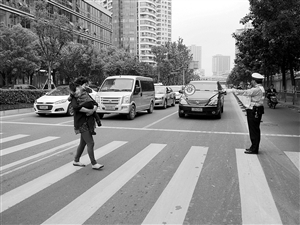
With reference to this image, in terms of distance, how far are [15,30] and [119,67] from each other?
17.1 meters

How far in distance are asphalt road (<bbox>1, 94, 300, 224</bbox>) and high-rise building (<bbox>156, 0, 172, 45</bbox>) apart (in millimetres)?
149118

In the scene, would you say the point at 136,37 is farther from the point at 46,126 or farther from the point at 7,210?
the point at 7,210

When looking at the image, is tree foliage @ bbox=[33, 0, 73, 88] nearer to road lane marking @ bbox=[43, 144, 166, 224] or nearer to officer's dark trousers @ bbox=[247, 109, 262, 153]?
road lane marking @ bbox=[43, 144, 166, 224]

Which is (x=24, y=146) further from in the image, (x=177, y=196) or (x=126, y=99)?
(x=126, y=99)

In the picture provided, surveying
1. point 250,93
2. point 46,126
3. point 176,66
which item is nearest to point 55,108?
point 46,126

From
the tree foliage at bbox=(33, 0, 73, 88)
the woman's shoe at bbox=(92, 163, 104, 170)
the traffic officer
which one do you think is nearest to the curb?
the tree foliage at bbox=(33, 0, 73, 88)

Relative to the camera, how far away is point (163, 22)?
6132 inches

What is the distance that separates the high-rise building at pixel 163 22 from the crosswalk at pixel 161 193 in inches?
5917

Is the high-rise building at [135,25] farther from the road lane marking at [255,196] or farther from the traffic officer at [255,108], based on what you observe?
the road lane marking at [255,196]

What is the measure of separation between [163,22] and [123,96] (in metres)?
150

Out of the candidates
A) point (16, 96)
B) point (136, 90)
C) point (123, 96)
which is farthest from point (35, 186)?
point (16, 96)

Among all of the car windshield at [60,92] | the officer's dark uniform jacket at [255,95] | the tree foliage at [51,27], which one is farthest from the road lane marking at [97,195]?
the tree foliage at [51,27]

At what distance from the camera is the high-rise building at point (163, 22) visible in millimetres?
154500

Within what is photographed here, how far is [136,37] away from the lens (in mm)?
119438
